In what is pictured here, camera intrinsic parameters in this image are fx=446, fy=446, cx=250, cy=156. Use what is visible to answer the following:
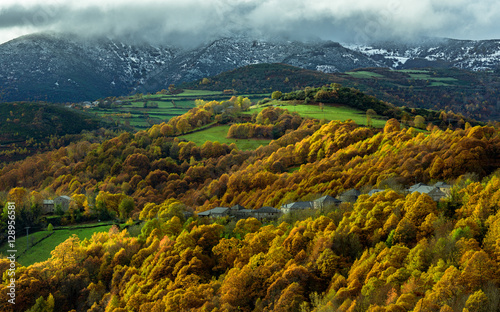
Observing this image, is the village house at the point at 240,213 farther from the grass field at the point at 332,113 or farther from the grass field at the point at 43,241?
the grass field at the point at 332,113

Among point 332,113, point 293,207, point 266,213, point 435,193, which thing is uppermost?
point 332,113

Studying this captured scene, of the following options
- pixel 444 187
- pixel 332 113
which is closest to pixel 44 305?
pixel 444 187

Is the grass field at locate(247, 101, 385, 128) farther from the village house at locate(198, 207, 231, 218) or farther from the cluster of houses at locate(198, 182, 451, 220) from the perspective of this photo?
the village house at locate(198, 207, 231, 218)

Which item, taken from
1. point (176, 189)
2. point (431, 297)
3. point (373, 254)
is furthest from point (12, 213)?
point (431, 297)

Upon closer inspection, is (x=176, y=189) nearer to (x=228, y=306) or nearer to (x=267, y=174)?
(x=267, y=174)

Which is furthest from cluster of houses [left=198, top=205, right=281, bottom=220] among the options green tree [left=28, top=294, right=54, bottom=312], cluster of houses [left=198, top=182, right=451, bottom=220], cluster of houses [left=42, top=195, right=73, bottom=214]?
cluster of houses [left=42, top=195, right=73, bottom=214]

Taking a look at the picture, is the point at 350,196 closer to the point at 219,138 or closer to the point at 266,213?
the point at 266,213

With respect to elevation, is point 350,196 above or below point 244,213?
above
